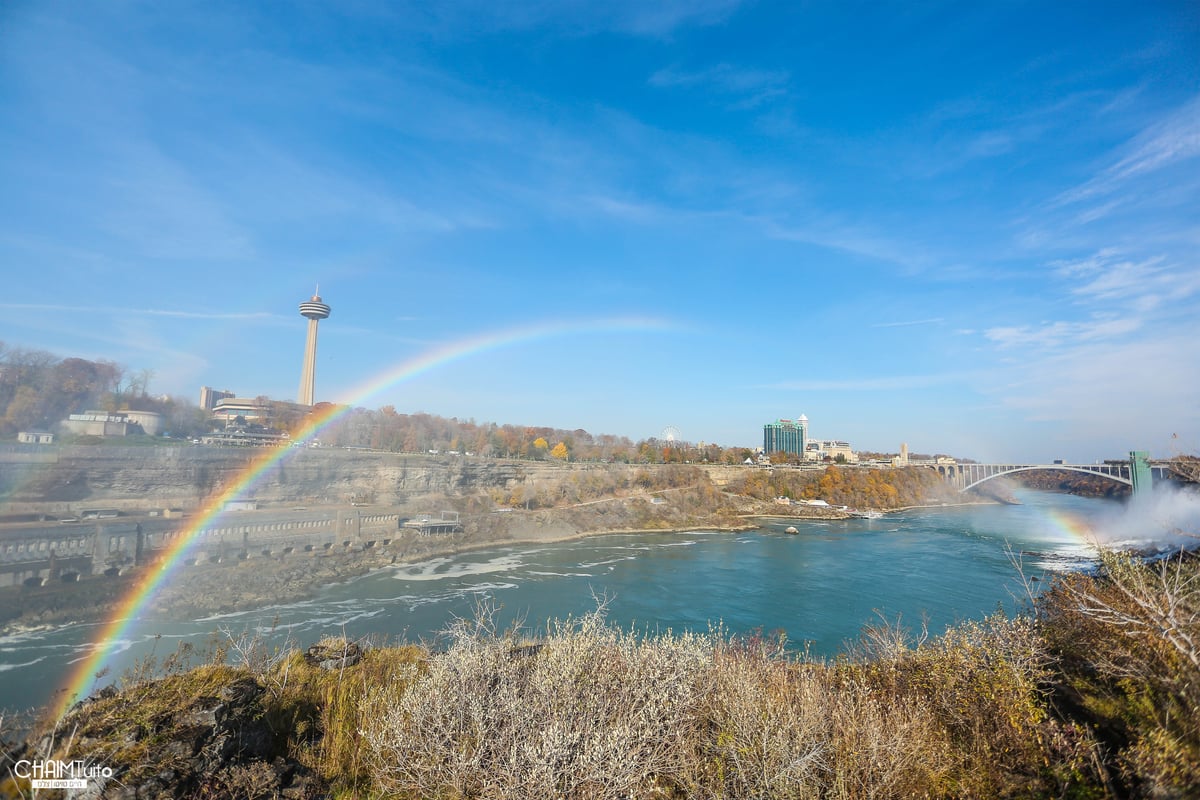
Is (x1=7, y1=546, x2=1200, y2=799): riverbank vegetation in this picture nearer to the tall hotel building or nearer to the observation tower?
the observation tower

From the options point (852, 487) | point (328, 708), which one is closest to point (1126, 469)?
point (852, 487)

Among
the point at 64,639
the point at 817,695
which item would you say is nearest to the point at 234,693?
the point at 817,695

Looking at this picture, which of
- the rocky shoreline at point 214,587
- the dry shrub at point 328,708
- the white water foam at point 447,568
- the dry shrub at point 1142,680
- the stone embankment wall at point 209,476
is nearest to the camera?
the dry shrub at point 1142,680

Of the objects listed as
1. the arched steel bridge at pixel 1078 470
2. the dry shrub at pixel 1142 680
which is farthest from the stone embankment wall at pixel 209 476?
the arched steel bridge at pixel 1078 470

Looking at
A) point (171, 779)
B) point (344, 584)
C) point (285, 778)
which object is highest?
point (171, 779)

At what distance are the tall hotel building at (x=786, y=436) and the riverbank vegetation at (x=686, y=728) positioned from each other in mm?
120237

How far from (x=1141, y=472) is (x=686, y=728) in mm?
56924

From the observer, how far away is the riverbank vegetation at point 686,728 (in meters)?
3.04

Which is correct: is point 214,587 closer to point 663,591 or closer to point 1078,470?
point 663,591

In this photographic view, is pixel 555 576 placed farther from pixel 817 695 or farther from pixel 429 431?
pixel 429 431

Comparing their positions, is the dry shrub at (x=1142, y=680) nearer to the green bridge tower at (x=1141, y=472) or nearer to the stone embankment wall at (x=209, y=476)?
the stone embankment wall at (x=209, y=476)

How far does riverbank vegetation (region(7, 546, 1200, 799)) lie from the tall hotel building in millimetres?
120237

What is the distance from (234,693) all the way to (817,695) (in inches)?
168

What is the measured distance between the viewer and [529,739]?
10.8ft
